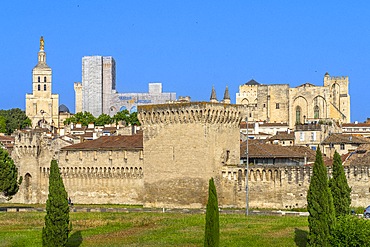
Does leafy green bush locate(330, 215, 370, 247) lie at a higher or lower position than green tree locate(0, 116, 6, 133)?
lower

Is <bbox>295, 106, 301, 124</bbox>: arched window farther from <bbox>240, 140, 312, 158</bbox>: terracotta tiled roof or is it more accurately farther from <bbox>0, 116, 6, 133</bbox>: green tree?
<bbox>240, 140, 312, 158</bbox>: terracotta tiled roof

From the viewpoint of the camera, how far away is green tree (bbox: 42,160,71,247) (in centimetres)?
5050

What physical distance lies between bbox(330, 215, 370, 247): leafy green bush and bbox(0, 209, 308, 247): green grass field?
4441 mm

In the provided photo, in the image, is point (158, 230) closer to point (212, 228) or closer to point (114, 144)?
point (212, 228)

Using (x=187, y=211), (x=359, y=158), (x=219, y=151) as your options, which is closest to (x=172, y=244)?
(x=187, y=211)

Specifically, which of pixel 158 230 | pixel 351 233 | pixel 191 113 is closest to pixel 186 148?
pixel 191 113

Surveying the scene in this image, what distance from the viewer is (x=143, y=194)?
78.9 metres

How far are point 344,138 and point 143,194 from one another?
35695mm

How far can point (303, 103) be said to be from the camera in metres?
170

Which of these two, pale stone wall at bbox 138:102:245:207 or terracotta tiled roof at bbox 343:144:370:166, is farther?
terracotta tiled roof at bbox 343:144:370:166

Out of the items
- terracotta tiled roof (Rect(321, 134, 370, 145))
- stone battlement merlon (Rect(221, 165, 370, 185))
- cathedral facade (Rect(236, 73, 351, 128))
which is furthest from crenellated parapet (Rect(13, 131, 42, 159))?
cathedral facade (Rect(236, 73, 351, 128))

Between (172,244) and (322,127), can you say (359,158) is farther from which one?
(322,127)

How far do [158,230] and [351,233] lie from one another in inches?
632

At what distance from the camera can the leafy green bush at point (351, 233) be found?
161 feet
